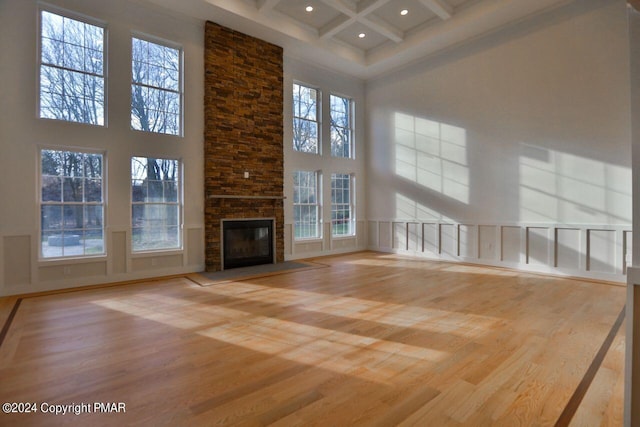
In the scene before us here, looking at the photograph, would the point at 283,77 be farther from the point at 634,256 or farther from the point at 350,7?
the point at 634,256

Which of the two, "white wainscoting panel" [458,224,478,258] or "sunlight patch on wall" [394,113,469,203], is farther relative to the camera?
"sunlight patch on wall" [394,113,469,203]

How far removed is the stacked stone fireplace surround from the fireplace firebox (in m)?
0.13

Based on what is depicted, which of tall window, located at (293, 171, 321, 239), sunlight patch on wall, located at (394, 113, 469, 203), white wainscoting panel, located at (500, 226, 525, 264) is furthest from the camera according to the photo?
tall window, located at (293, 171, 321, 239)

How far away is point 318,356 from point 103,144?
180 inches

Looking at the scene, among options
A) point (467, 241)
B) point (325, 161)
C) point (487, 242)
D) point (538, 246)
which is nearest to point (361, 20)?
point (325, 161)

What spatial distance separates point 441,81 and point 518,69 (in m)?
1.47

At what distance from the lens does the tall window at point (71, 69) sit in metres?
4.50

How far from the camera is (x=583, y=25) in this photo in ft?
16.7

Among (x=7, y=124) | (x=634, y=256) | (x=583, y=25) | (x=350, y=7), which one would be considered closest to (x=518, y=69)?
(x=583, y=25)

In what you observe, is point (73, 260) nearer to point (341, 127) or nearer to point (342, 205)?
point (342, 205)

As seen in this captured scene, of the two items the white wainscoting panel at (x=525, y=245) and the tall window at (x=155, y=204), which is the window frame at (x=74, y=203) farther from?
→ the white wainscoting panel at (x=525, y=245)

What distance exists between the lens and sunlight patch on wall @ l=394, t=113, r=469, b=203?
6.55 metres

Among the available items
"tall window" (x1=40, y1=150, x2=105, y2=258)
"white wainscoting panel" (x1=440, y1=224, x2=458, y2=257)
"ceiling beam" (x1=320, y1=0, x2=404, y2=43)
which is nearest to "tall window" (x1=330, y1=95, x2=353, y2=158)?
"ceiling beam" (x1=320, y1=0, x2=404, y2=43)

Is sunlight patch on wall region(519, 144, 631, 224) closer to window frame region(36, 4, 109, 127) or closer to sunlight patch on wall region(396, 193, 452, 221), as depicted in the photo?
sunlight patch on wall region(396, 193, 452, 221)
